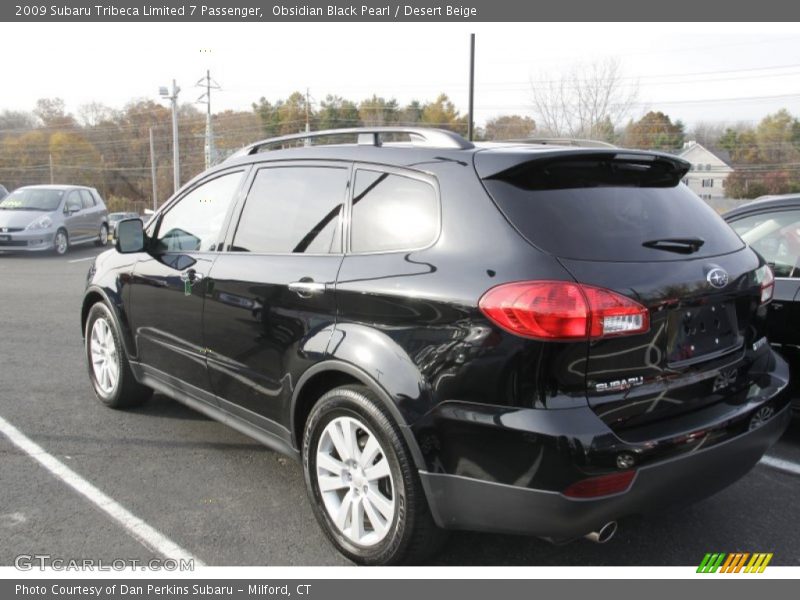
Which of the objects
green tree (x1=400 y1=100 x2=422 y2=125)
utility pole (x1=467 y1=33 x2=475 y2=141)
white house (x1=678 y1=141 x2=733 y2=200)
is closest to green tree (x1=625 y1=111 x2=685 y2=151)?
white house (x1=678 y1=141 x2=733 y2=200)

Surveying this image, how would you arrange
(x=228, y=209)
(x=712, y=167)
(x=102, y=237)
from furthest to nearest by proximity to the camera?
1. (x=712, y=167)
2. (x=102, y=237)
3. (x=228, y=209)

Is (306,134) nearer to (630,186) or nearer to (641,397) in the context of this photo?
(630,186)

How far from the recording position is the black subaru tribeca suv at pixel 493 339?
8.01ft

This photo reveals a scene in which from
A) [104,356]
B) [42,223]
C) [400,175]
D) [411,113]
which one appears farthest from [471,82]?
[411,113]

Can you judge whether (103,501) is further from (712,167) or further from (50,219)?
(712,167)

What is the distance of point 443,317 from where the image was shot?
2605mm

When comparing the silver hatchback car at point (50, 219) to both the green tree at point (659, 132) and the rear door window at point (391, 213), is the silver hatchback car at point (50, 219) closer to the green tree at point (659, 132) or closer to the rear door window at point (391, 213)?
the rear door window at point (391, 213)

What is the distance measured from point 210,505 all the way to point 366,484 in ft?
3.57

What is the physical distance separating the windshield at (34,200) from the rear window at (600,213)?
16.2 meters

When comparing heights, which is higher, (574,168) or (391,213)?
(574,168)

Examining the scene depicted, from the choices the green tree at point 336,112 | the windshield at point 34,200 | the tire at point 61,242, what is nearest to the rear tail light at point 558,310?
the tire at point 61,242

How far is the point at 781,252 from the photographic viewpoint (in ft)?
14.3

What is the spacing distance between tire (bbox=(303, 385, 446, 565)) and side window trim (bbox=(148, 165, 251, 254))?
134 cm

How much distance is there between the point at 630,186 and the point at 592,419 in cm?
111
